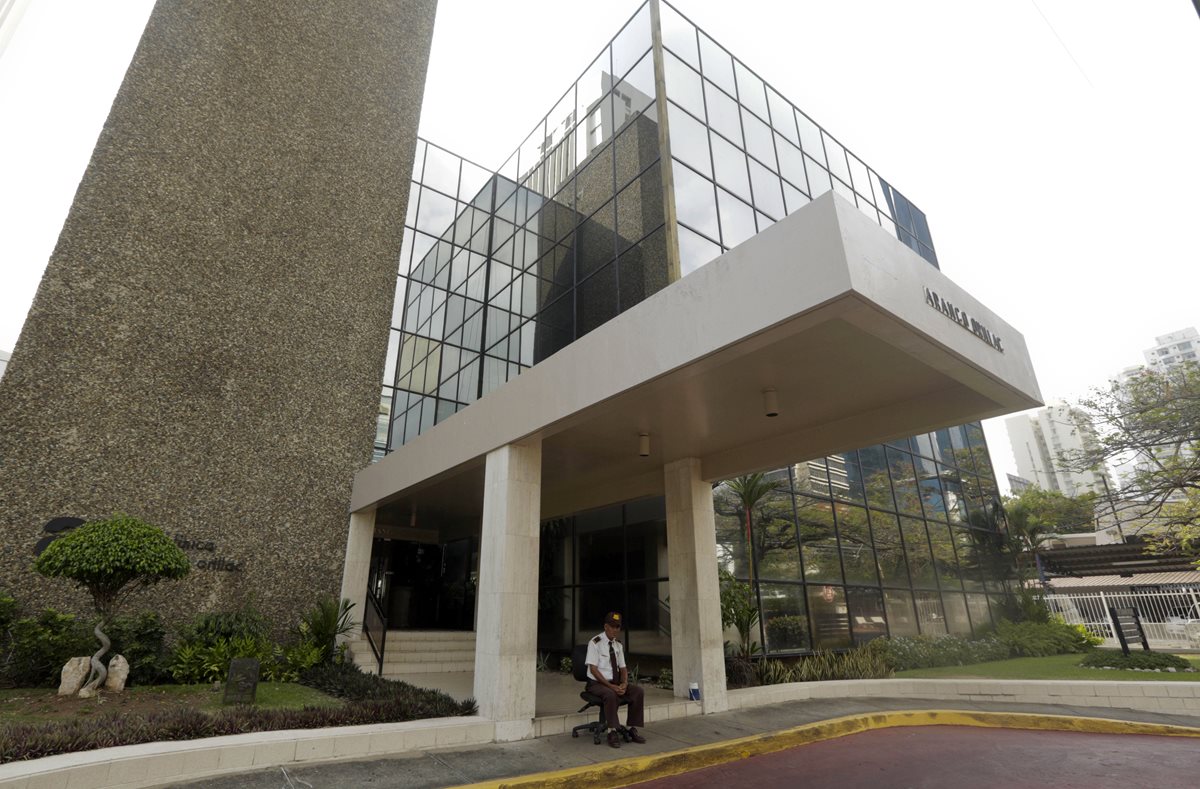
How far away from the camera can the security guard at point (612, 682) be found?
6.58m

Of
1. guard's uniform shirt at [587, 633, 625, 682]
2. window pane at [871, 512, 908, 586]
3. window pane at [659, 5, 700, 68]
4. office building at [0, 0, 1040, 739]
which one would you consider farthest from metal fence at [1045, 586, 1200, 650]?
window pane at [659, 5, 700, 68]

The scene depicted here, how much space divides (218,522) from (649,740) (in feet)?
30.6

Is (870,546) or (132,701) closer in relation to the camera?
(132,701)

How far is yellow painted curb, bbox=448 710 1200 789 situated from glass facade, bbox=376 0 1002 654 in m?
3.47

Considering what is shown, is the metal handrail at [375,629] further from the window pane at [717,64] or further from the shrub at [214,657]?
the window pane at [717,64]

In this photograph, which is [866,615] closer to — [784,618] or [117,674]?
[784,618]

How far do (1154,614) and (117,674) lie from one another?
85.9 ft

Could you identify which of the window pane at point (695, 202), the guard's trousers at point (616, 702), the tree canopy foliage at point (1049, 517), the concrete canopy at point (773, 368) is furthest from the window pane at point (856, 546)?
the guard's trousers at point (616, 702)

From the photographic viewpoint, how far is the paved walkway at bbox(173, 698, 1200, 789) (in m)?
5.02

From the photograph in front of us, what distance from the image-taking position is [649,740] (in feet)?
22.2

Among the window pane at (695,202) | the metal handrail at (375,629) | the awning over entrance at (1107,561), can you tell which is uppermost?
the window pane at (695,202)

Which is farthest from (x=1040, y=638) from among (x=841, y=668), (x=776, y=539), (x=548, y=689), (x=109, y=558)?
(x=109, y=558)

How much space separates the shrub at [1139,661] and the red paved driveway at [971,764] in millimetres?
4929

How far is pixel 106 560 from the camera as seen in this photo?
7.21 metres
